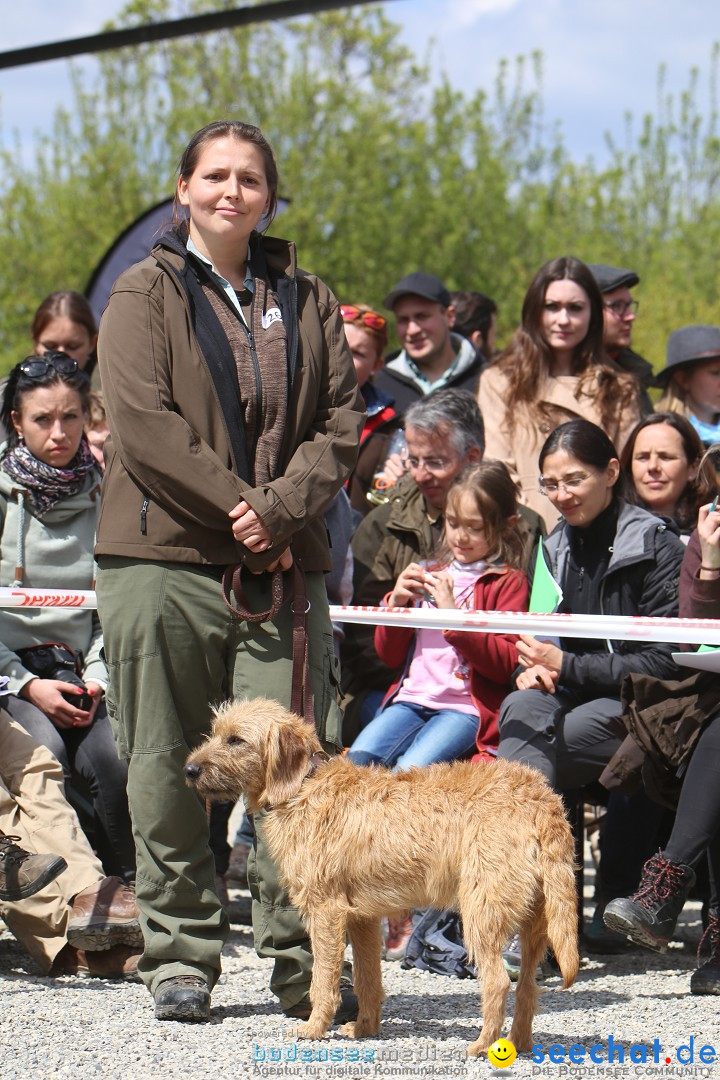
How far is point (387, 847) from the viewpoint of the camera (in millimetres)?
4160

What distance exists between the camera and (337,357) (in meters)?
4.65

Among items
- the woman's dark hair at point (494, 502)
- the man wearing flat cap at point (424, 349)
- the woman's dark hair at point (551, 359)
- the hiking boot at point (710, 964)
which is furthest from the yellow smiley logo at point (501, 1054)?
the man wearing flat cap at point (424, 349)

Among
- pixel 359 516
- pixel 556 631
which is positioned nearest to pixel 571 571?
pixel 556 631

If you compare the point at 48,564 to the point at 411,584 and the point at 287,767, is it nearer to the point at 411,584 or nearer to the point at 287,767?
the point at 411,584

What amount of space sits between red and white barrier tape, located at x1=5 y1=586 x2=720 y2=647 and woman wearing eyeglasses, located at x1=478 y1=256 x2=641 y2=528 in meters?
1.44

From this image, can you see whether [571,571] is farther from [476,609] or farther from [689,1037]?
[689,1037]

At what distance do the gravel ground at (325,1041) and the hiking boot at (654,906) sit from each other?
0.27 meters

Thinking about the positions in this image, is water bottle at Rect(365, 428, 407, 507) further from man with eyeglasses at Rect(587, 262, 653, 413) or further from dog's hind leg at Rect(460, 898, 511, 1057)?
dog's hind leg at Rect(460, 898, 511, 1057)

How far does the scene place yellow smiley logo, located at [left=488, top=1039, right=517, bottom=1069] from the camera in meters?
3.87

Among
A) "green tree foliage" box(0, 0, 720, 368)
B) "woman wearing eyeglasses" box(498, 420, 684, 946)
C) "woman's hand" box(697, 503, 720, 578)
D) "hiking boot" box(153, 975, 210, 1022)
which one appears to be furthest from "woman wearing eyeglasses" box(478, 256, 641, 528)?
"green tree foliage" box(0, 0, 720, 368)

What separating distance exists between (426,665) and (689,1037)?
6.95 feet

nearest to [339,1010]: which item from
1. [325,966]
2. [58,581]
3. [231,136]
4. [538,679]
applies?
[325,966]

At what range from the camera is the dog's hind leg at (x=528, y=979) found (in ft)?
13.4

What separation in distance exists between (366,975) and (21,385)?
10.6 ft
